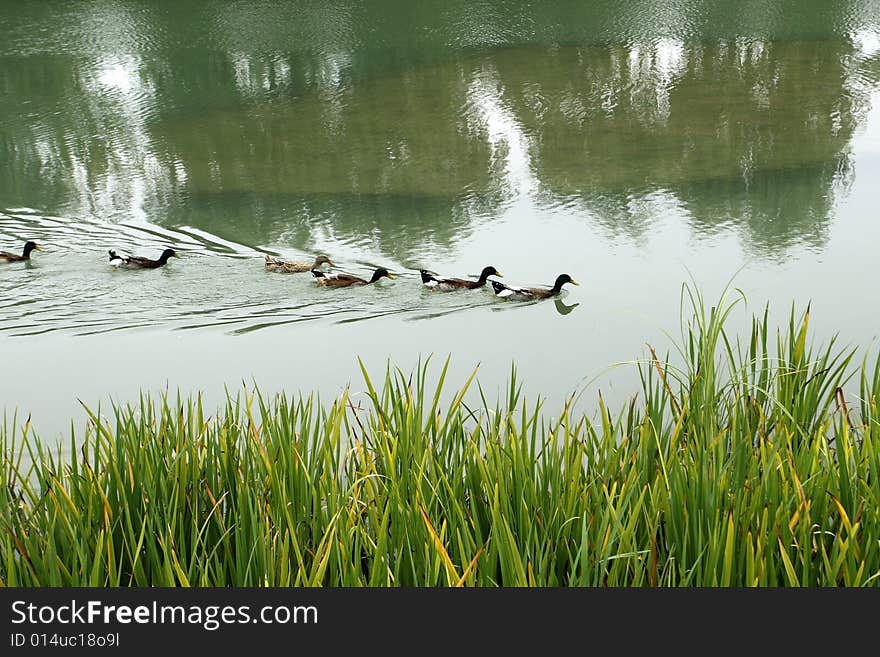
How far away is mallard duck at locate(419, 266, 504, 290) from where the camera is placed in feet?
22.2

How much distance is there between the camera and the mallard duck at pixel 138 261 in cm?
748

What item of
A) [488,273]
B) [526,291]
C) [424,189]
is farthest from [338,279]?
[424,189]

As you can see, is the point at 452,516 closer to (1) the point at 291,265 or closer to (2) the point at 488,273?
(2) the point at 488,273

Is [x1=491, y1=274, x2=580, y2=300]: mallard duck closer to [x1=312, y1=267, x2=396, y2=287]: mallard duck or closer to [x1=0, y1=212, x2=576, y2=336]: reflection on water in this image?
[x1=0, y1=212, x2=576, y2=336]: reflection on water

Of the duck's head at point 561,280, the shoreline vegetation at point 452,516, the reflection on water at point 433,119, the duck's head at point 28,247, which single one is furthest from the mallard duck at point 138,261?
the shoreline vegetation at point 452,516

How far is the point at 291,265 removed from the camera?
718cm

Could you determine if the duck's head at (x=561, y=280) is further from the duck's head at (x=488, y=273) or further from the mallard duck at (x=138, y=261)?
the mallard duck at (x=138, y=261)

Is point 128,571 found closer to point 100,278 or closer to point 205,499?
point 205,499

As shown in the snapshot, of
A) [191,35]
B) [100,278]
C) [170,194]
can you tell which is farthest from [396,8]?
[100,278]

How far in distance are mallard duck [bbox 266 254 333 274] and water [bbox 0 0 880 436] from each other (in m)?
0.16

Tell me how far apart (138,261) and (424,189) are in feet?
8.09

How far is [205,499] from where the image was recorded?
124 inches

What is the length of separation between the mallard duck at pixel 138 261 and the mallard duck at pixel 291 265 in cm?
74

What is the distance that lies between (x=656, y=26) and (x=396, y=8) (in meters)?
4.19
